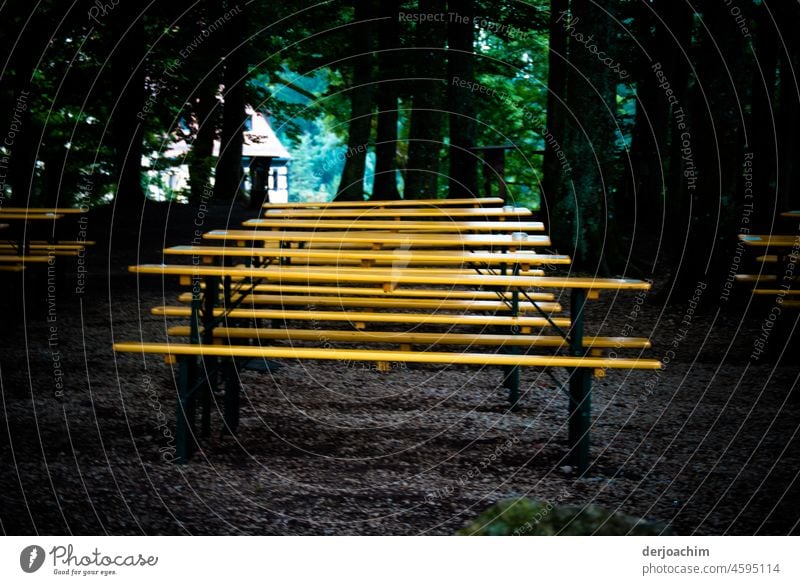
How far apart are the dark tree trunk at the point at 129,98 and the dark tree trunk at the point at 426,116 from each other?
199 inches

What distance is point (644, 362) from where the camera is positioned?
515 centimetres

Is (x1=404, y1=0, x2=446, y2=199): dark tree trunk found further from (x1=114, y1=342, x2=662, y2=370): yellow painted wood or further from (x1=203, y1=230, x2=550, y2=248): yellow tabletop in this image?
(x1=114, y1=342, x2=662, y2=370): yellow painted wood

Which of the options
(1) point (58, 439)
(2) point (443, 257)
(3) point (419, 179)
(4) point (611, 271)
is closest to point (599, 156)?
(4) point (611, 271)

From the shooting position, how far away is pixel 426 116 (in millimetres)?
17016

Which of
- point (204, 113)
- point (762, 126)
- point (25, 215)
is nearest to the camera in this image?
point (25, 215)

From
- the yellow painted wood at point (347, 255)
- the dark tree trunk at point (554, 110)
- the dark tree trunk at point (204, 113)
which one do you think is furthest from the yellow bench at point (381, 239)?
the dark tree trunk at point (204, 113)

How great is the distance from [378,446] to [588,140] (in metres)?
7.80

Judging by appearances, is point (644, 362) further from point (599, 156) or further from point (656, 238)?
point (656, 238)

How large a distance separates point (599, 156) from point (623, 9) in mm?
9597

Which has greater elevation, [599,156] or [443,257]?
[599,156]

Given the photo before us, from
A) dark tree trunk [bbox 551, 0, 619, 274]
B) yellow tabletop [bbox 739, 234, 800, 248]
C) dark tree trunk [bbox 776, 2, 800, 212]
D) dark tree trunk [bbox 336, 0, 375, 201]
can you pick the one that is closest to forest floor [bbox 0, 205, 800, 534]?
yellow tabletop [bbox 739, 234, 800, 248]

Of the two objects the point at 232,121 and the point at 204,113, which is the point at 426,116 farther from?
the point at 204,113

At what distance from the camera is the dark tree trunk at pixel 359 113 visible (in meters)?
20.4

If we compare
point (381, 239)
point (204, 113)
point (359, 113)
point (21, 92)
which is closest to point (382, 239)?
point (381, 239)
